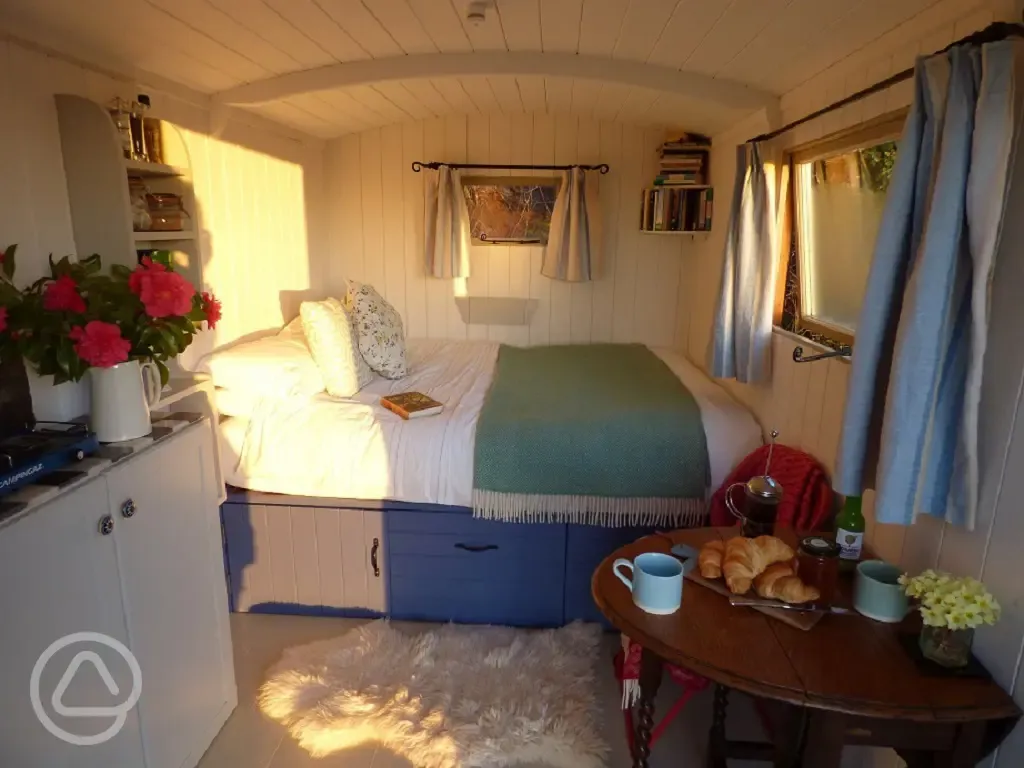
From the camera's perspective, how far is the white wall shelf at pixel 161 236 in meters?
1.93

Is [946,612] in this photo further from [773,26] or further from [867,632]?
[773,26]

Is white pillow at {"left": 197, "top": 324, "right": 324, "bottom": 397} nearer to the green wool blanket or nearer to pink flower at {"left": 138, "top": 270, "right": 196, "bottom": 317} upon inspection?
the green wool blanket

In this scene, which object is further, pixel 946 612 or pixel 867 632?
pixel 867 632

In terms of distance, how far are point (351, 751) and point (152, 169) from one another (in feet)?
5.90

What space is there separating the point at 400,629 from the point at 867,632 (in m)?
1.70

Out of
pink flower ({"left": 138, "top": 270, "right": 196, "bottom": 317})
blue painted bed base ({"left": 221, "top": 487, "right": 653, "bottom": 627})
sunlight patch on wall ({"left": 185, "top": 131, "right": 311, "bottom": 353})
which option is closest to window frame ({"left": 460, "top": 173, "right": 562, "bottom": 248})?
sunlight patch on wall ({"left": 185, "top": 131, "right": 311, "bottom": 353})

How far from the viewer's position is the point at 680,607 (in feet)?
4.33

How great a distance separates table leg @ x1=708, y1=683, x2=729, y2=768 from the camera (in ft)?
5.84

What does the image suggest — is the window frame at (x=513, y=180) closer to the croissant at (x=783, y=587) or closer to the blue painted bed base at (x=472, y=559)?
the blue painted bed base at (x=472, y=559)

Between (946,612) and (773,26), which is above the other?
(773,26)

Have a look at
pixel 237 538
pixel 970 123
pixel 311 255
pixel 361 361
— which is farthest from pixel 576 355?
pixel 970 123

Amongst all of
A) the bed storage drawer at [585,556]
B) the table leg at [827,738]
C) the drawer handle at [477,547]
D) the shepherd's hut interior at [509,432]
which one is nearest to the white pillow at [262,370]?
the shepherd's hut interior at [509,432]

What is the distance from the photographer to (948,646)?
1136 mm

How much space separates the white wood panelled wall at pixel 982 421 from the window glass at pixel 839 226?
4.5 inches
